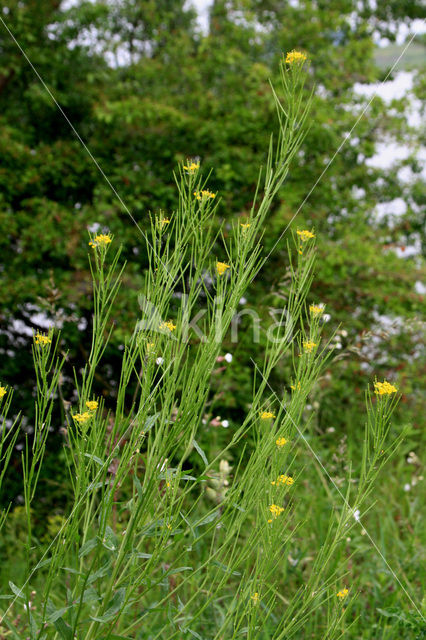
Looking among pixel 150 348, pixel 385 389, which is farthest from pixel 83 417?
pixel 385 389

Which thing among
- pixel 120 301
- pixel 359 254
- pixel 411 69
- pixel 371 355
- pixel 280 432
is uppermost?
pixel 411 69

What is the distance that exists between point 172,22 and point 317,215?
133 inches

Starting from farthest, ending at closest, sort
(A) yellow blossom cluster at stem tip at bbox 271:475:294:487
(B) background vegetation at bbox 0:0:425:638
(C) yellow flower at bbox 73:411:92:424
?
(B) background vegetation at bbox 0:0:425:638
(A) yellow blossom cluster at stem tip at bbox 271:475:294:487
(C) yellow flower at bbox 73:411:92:424

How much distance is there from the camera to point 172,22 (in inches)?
267

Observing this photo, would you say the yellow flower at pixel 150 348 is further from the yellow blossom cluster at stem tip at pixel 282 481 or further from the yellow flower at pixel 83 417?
the yellow blossom cluster at stem tip at pixel 282 481

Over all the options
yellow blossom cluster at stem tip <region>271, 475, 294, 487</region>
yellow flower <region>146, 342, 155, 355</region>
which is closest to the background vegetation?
yellow blossom cluster at stem tip <region>271, 475, 294, 487</region>

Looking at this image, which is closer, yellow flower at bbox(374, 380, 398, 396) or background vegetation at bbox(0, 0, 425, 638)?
yellow flower at bbox(374, 380, 398, 396)

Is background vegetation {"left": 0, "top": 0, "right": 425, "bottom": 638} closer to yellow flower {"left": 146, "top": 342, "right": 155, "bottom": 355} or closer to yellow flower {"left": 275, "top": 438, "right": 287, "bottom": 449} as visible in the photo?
yellow flower {"left": 275, "top": 438, "right": 287, "bottom": 449}

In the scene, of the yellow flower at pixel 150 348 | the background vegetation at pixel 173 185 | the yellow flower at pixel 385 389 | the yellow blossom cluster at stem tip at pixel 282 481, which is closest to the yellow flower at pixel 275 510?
the yellow blossom cluster at stem tip at pixel 282 481

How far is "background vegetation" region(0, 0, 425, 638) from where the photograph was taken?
4.27m

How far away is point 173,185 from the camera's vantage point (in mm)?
4656

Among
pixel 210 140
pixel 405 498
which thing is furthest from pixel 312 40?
pixel 405 498

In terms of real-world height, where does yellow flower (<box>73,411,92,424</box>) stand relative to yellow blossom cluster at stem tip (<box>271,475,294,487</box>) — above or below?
above

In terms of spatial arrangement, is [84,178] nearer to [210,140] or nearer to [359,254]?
[210,140]
